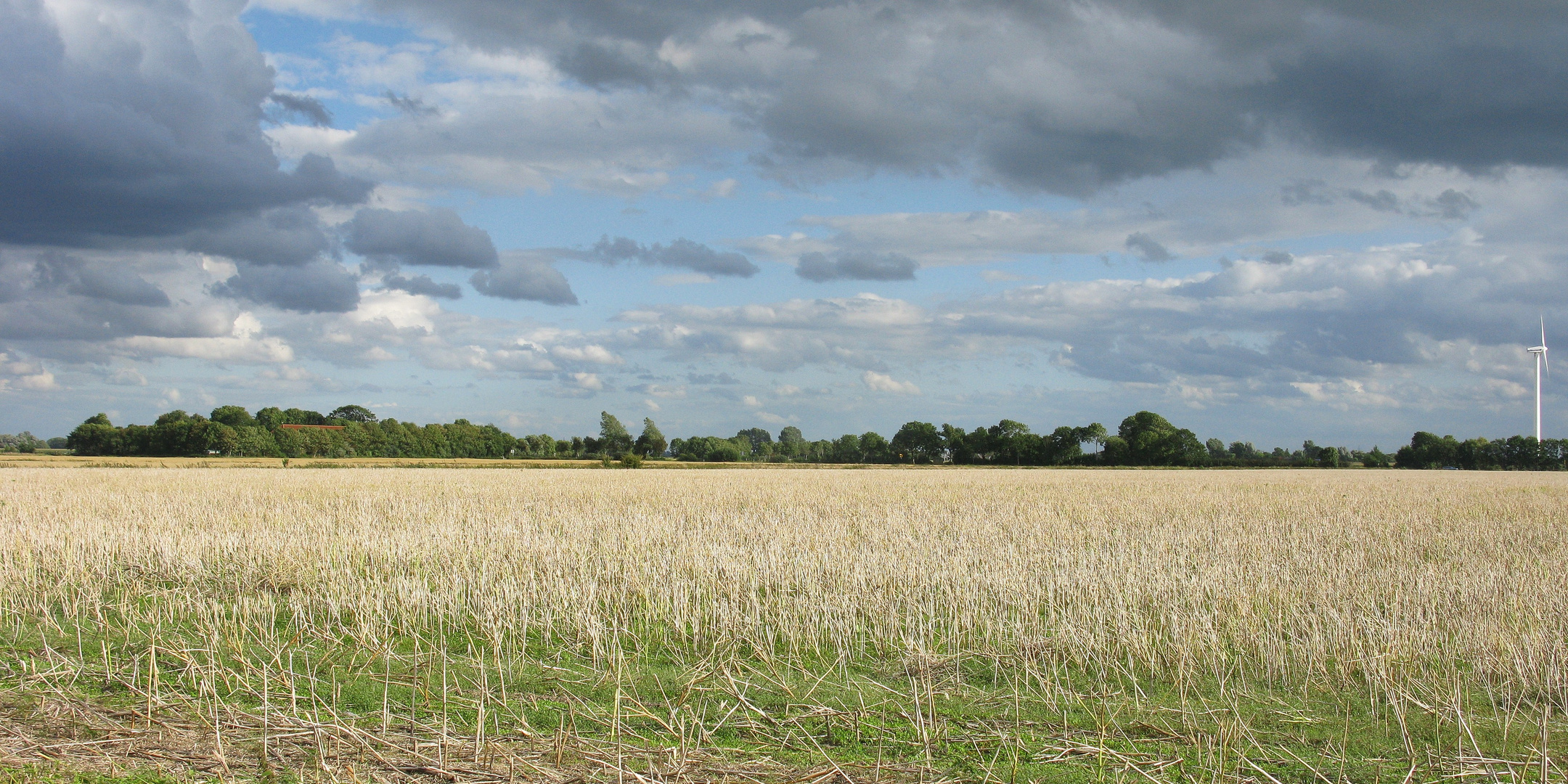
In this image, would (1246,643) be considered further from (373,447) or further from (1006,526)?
(373,447)

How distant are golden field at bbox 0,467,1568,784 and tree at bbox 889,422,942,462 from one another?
12121 centimetres

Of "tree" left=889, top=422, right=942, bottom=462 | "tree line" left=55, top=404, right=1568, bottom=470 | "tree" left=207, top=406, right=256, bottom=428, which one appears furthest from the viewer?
"tree" left=889, top=422, right=942, bottom=462

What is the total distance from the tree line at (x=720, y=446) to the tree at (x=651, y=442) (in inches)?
6.0

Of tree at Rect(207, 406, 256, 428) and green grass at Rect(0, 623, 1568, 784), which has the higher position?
tree at Rect(207, 406, 256, 428)

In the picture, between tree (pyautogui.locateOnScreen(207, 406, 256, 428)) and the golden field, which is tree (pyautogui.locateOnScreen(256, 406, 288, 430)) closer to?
tree (pyautogui.locateOnScreen(207, 406, 256, 428))

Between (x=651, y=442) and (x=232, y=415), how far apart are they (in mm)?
62079

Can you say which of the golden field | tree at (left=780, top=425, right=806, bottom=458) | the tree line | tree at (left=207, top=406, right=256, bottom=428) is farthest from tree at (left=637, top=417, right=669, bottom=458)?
the golden field

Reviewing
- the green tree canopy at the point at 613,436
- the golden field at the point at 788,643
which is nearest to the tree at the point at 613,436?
the green tree canopy at the point at 613,436

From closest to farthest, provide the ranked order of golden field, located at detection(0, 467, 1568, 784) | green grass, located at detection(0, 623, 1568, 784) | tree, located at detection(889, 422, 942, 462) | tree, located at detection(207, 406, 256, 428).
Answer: green grass, located at detection(0, 623, 1568, 784) < golden field, located at detection(0, 467, 1568, 784) < tree, located at detection(207, 406, 256, 428) < tree, located at detection(889, 422, 942, 462)

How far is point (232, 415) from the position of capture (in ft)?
409

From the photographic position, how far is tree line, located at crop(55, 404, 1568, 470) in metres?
104

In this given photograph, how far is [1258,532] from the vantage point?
17.2 meters

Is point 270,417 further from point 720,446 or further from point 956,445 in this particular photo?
point 956,445

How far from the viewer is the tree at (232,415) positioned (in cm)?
12312
